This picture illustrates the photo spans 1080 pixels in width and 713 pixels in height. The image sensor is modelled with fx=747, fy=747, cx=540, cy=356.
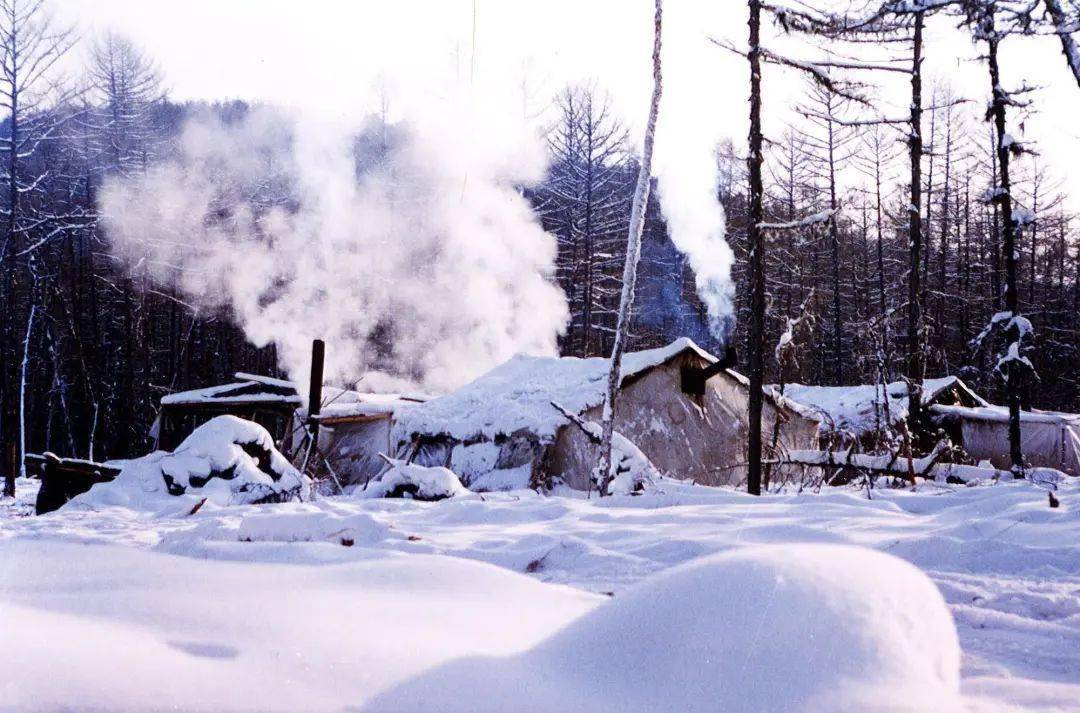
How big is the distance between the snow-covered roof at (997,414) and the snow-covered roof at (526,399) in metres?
12.2

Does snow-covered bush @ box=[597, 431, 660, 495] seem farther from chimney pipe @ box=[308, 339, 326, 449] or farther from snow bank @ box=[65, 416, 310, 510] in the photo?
chimney pipe @ box=[308, 339, 326, 449]

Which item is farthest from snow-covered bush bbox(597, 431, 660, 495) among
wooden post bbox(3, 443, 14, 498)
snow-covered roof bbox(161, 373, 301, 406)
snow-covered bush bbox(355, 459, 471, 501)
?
wooden post bbox(3, 443, 14, 498)

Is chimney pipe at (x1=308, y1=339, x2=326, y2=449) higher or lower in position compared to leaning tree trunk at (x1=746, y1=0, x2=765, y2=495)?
lower

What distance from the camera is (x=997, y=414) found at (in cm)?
2531

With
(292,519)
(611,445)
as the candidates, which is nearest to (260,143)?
(611,445)

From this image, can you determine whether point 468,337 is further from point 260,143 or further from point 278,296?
point 260,143

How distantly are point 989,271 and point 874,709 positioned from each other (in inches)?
1536

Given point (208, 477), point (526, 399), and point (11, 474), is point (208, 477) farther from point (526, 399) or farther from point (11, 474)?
point (11, 474)

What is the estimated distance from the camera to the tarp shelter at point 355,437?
2056 cm

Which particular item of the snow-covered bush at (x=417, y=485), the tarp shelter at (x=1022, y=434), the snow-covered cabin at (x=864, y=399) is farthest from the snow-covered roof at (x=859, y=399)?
the snow-covered bush at (x=417, y=485)

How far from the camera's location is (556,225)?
36.9 metres

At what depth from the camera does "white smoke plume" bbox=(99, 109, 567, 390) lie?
3081cm

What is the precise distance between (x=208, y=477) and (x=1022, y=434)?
25.4 meters

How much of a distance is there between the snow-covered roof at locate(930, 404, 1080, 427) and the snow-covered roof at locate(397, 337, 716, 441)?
12.2 meters
